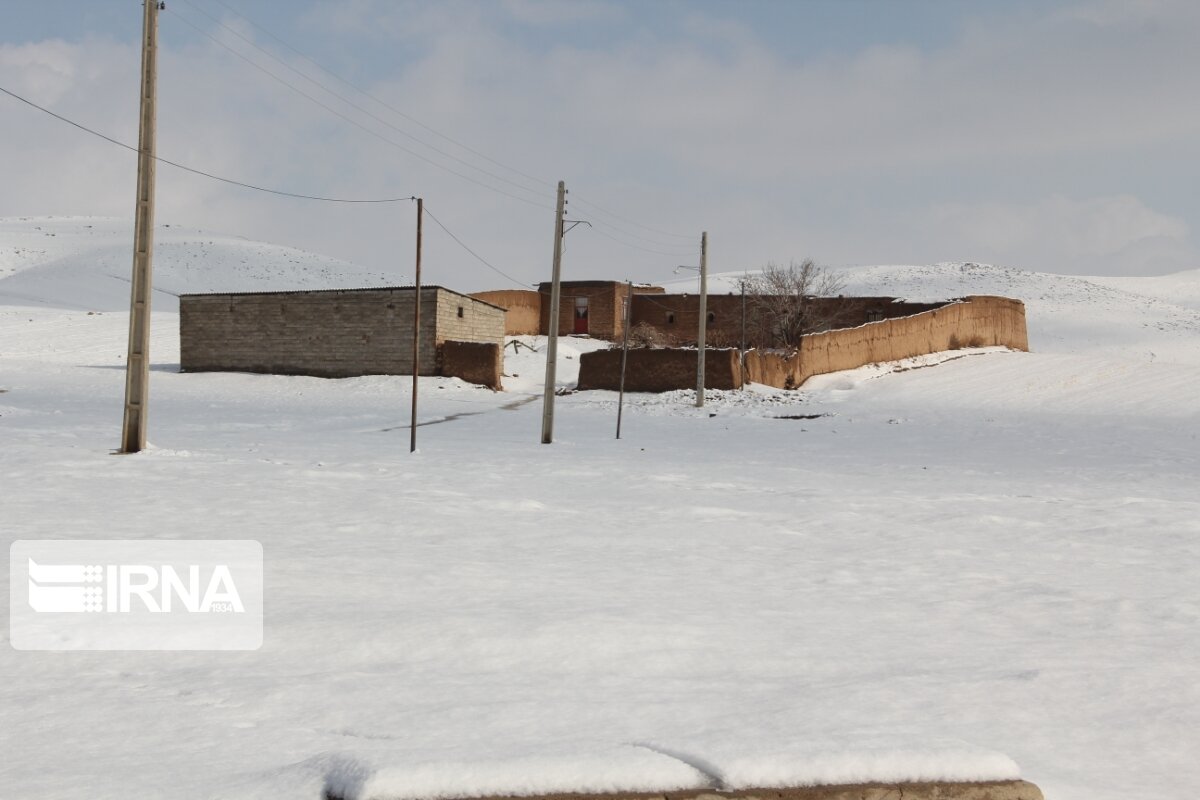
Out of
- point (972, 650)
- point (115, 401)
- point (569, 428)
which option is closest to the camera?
point (972, 650)

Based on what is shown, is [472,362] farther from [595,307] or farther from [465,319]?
[595,307]

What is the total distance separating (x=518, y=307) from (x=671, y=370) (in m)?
20.4

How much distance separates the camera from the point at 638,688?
541cm

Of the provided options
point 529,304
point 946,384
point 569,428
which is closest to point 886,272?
point 529,304

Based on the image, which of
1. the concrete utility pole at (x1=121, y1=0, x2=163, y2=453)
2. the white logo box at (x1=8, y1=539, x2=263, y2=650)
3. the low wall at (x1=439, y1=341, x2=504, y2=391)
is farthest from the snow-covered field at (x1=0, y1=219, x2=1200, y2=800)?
the low wall at (x1=439, y1=341, x2=504, y2=391)

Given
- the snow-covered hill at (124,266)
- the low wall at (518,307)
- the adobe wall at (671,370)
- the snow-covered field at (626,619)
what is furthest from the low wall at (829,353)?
the snow-covered hill at (124,266)

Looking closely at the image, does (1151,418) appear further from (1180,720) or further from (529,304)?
(529,304)

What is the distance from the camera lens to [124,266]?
89125mm

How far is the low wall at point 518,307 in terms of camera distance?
53781 mm

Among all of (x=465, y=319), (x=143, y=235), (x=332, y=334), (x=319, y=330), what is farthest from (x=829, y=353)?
(x=143, y=235)

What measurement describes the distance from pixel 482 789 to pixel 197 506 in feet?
28.2

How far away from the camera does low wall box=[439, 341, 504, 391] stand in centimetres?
3794

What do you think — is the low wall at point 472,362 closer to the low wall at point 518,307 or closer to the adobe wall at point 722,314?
the low wall at point 518,307

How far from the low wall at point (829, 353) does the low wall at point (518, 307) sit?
676 inches
